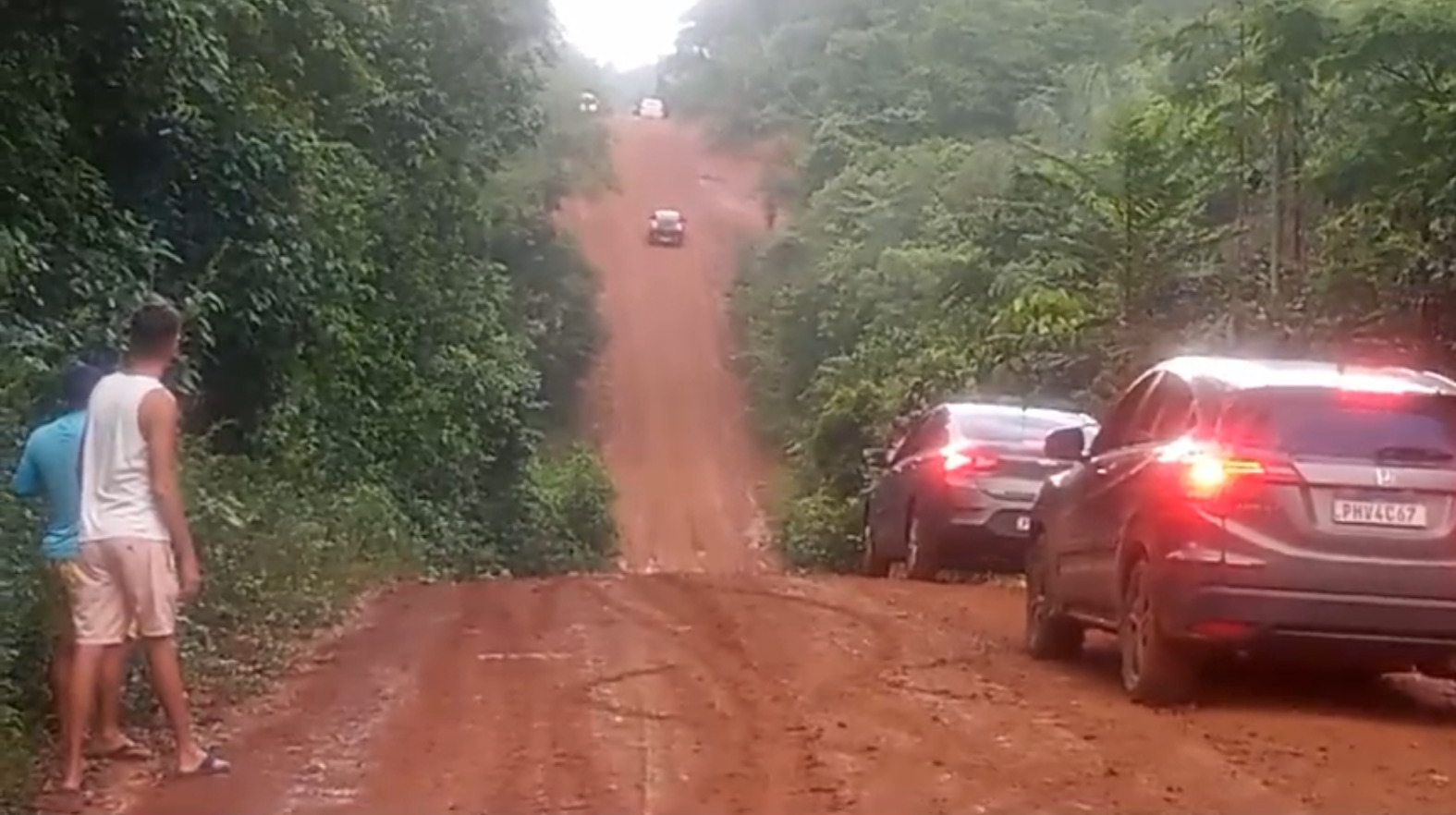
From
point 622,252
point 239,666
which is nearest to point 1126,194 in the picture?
point 239,666

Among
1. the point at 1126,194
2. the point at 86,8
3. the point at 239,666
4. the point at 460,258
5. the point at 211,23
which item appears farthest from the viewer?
the point at 460,258

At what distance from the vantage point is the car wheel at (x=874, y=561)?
2028 centimetres

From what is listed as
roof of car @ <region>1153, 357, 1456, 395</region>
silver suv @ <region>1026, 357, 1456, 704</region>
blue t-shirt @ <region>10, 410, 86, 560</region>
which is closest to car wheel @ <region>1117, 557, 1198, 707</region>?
silver suv @ <region>1026, 357, 1456, 704</region>

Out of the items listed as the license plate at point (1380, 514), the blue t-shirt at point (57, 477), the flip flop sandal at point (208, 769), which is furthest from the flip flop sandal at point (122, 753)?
the license plate at point (1380, 514)

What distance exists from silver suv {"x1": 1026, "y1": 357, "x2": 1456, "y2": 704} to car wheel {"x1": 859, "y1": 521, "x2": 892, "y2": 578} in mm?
9753

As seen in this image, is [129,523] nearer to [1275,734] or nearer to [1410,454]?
[1275,734]

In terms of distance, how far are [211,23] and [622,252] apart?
52214 mm

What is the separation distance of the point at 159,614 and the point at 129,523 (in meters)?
0.37

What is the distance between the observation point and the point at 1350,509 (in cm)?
972

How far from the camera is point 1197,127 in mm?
23812

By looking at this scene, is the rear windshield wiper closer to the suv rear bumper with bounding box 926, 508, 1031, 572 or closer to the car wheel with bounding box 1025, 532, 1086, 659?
the car wheel with bounding box 1025, 532, 1086, 659

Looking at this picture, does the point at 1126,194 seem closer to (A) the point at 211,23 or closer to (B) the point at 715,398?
(A) the point at 211,23

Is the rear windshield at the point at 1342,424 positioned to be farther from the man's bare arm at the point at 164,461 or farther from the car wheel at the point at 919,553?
the car wheel at the point at 919,553

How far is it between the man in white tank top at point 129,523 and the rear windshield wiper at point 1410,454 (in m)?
5.31
